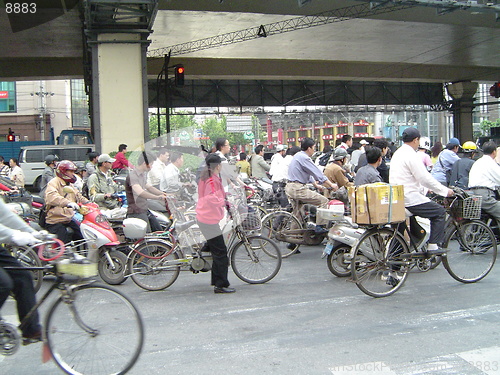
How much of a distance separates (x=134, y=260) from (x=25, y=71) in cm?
2292

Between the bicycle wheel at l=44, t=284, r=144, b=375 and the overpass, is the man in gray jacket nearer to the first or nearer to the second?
the overpass

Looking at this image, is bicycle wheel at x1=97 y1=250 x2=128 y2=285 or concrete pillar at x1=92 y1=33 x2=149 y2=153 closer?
bicycle wheel at x1=97 y1=250 x2=128 y2=285

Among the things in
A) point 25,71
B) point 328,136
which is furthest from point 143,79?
point 328,136

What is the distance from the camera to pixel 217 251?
22.1 feet

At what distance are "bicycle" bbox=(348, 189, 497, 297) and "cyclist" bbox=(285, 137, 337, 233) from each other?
2.09m

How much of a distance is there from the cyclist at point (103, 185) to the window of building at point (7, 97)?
40061 millimetres

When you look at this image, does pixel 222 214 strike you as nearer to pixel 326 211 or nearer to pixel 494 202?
pixel 326 211

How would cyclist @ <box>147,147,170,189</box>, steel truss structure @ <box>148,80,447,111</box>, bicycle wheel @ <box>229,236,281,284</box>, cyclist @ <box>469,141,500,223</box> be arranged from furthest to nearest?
1. steel truss structure @ <box>148,80,447,111</box>
2. cyclist @ <box>147,147,170,189</box>
3. cyclist @ <box>469,141,500,223</box>
4. bicycle wheel @ <box>229,236,281,284</box>

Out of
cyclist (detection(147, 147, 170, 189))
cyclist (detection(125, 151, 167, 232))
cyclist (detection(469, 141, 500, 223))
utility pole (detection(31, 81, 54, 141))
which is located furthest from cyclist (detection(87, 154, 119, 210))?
utility pole (detection(31, 81, 54, 141))

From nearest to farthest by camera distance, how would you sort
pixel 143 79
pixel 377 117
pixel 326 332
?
1. pixel 326 332
2. pixel 143 79
3. pixel 377 117

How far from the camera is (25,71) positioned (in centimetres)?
2658

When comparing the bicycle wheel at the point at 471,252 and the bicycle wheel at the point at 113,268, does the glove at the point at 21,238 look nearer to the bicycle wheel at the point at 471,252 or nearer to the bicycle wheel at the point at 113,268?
the bicycle wheel at the point at 113,268

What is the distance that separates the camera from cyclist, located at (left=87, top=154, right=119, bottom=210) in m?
9.17

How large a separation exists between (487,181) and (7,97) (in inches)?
1772
